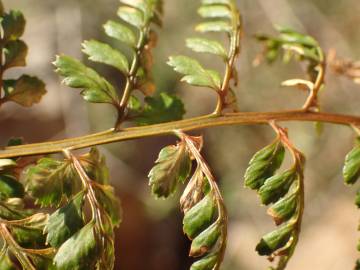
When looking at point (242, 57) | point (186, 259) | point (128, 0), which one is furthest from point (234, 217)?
point (128, 0)

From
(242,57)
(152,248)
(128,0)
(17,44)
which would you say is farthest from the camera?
(242,57)

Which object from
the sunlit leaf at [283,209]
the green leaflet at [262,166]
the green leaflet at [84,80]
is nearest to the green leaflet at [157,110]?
the green leaflet at [84,80]

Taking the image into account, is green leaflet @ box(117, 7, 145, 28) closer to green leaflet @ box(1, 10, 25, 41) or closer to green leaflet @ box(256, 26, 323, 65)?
green leaflet @ box(1, 10, 25, 41)

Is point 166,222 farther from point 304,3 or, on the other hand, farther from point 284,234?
point 284,234


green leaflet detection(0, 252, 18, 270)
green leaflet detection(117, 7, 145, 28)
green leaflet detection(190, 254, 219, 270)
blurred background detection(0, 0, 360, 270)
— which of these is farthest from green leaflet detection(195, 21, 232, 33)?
blurred background detection(0, 0, 360, 270)

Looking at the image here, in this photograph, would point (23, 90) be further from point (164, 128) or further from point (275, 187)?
point (275, 187)

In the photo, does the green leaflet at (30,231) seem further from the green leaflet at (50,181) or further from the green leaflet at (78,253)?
the green leaflet at (78,253)

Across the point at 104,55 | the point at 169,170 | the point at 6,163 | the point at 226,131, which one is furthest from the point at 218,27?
the point at 226,131
